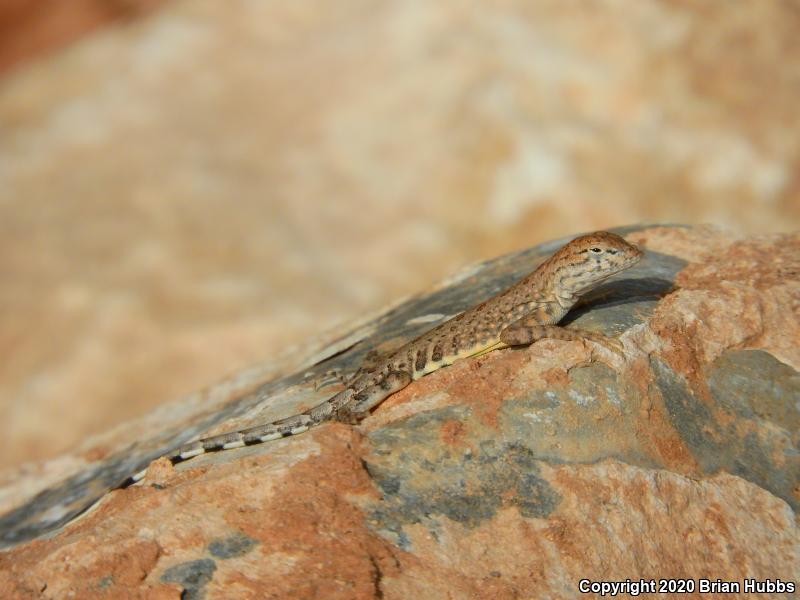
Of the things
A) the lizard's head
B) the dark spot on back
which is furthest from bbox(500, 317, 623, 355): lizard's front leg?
the dark spot on back

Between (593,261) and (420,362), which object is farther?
(593,261)

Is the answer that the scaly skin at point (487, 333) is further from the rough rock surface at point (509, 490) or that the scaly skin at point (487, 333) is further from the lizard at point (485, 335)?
the rough rock surface at point (509, 490)

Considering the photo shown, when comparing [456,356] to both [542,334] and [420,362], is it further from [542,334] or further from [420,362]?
[542,334]

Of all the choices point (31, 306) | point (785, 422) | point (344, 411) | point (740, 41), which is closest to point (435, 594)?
point (344, 411)

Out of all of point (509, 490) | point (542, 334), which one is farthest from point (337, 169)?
point (509, 490)

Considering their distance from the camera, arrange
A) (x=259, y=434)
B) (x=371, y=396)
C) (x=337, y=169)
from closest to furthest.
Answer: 1. (x=259, y=434)
2. (x=371, y=396)
3. (x=337, y=169)

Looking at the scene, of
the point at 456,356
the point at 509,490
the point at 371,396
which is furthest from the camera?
the point at 456,356

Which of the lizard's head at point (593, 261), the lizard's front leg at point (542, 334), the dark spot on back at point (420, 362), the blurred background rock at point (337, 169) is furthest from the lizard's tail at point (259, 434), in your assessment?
the blurred background rock at point (337, 169)
